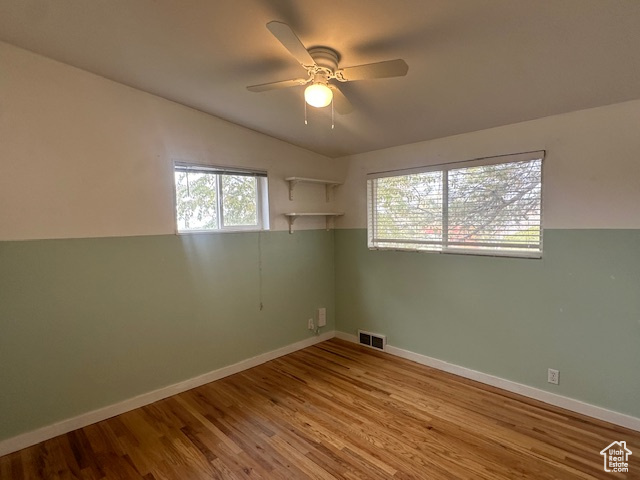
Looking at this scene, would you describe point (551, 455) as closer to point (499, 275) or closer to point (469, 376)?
point (469, 376)

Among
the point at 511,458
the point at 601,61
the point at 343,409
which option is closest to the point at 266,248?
the point at 343,409

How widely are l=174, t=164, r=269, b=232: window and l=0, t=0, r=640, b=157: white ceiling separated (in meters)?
0.67

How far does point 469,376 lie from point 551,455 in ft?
3.40

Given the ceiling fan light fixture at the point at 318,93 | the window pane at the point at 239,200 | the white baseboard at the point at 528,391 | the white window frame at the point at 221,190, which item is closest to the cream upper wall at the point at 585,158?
the white baseboard at the point at 528,391

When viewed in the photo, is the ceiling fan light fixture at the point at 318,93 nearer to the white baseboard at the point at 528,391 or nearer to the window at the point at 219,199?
the window at the point at 219,199

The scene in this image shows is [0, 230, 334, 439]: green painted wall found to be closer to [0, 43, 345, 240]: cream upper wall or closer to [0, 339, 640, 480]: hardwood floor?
[0, 43, 345, 240]: cream upper wall

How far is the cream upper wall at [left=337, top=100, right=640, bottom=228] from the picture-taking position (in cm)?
231

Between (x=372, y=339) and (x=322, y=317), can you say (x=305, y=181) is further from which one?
(x=372, y=339)

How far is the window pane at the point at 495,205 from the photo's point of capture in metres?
2.73

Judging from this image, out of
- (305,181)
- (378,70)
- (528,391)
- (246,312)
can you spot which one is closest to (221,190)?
(305,181)

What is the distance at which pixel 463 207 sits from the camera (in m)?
3.11

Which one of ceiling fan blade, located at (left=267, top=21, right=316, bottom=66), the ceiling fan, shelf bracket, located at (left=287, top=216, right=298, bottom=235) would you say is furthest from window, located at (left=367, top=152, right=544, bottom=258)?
ceiling fan blade, located at (left=267, top=21, right=316, bottom=66)

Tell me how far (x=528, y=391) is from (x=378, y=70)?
108 inches

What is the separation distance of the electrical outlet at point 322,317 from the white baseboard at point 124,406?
48 centimetres
